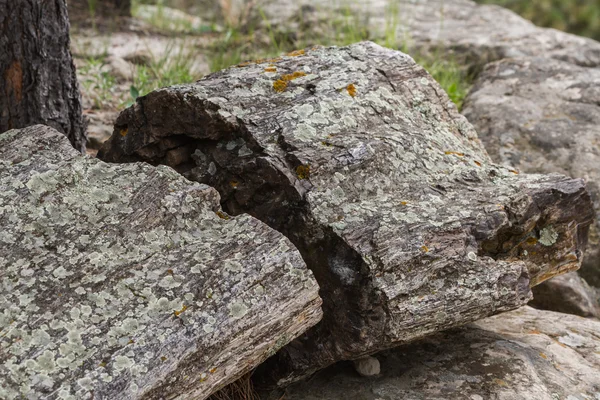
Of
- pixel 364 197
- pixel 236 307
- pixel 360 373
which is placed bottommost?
pixel 360 373

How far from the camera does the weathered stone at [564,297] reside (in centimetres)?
395

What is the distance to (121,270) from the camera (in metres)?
2.35

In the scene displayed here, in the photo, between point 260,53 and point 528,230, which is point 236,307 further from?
point 260,53

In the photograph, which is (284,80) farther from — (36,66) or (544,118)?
(544,118)

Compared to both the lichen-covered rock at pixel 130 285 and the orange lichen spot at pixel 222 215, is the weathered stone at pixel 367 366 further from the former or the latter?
the orange lichen spot at pixel 222 215

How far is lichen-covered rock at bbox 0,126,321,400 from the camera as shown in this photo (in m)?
2.08

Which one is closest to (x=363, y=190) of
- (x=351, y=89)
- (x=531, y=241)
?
(x=351, y=89)

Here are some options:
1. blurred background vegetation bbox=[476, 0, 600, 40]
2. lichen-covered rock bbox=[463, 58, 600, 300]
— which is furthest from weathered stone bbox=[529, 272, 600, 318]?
blurred background vegetation bbox=[476, 0, 600, 40]

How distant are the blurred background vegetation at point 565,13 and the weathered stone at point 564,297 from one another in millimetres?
11859

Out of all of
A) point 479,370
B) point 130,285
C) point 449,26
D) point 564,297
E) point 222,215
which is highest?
point 449,26

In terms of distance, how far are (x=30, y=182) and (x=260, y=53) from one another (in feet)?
12.8

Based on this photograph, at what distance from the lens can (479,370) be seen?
2.89 m

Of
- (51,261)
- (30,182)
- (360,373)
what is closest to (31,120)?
(30,182)

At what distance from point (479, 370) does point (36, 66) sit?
2.63 m
